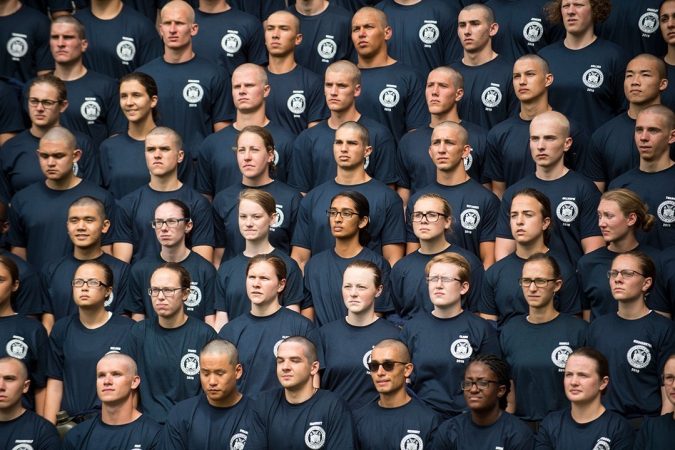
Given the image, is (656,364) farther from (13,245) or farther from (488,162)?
(13,245)

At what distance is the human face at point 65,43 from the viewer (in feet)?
38.6

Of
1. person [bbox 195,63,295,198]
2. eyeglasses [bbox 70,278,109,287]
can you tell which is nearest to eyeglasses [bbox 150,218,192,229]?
eyeglasses [bbox 70,278,109,287]

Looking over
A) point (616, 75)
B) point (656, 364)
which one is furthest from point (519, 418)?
point (616, 75)

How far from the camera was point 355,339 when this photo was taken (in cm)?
1008

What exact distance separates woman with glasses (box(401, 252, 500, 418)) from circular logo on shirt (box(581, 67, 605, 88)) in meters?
2.03

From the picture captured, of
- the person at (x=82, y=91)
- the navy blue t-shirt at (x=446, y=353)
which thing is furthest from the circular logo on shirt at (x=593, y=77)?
the person at (x=82, y=91)

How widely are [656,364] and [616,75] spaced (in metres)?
2.54

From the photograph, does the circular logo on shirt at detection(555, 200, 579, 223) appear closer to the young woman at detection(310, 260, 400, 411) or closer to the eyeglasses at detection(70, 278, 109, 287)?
the young woman at detection(310, 260, 400, 411)

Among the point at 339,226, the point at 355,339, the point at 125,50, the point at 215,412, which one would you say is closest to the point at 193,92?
the point at 125,50

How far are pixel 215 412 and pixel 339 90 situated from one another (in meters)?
2.60

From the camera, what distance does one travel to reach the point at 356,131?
1078cm

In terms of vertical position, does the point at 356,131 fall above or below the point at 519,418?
above

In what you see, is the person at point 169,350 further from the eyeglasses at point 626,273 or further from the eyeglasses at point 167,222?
the eyeglasses at point 626,273

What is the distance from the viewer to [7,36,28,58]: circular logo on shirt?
1233 cm
